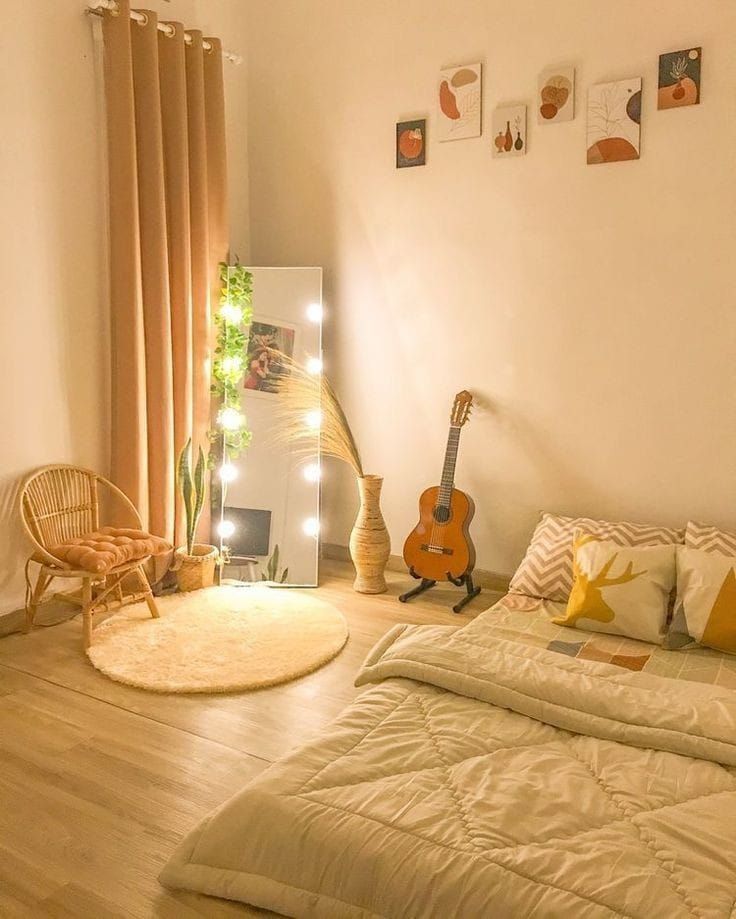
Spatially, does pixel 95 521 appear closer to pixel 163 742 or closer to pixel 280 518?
pixel 280 518

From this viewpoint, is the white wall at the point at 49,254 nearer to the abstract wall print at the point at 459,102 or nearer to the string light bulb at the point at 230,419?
the string light bulb at the point at 230,419

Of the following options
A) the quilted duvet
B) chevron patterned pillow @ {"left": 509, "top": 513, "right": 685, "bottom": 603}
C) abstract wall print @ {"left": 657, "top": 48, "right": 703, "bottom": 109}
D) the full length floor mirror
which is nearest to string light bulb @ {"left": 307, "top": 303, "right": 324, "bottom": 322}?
the full length floor mirror

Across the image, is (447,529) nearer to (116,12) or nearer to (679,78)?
(679,78)

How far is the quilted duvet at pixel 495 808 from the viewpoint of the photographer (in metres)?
1.66

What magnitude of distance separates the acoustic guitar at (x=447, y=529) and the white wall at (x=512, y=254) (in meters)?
0.20

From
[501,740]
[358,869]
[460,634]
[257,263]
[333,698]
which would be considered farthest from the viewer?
[257,263]

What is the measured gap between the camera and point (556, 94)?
380 cm

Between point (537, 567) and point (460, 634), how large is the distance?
43.0 inches

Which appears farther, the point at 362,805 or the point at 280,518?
the point at 280,518

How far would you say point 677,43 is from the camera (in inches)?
138

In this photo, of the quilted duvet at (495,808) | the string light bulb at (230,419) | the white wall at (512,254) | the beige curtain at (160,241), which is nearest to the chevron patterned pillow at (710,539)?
the white wall at (512,254)

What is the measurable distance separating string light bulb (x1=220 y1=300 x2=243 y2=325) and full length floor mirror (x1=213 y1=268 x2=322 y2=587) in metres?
0.11

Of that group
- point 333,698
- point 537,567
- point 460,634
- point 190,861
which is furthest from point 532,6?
point 190,861

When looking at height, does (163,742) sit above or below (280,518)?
below
